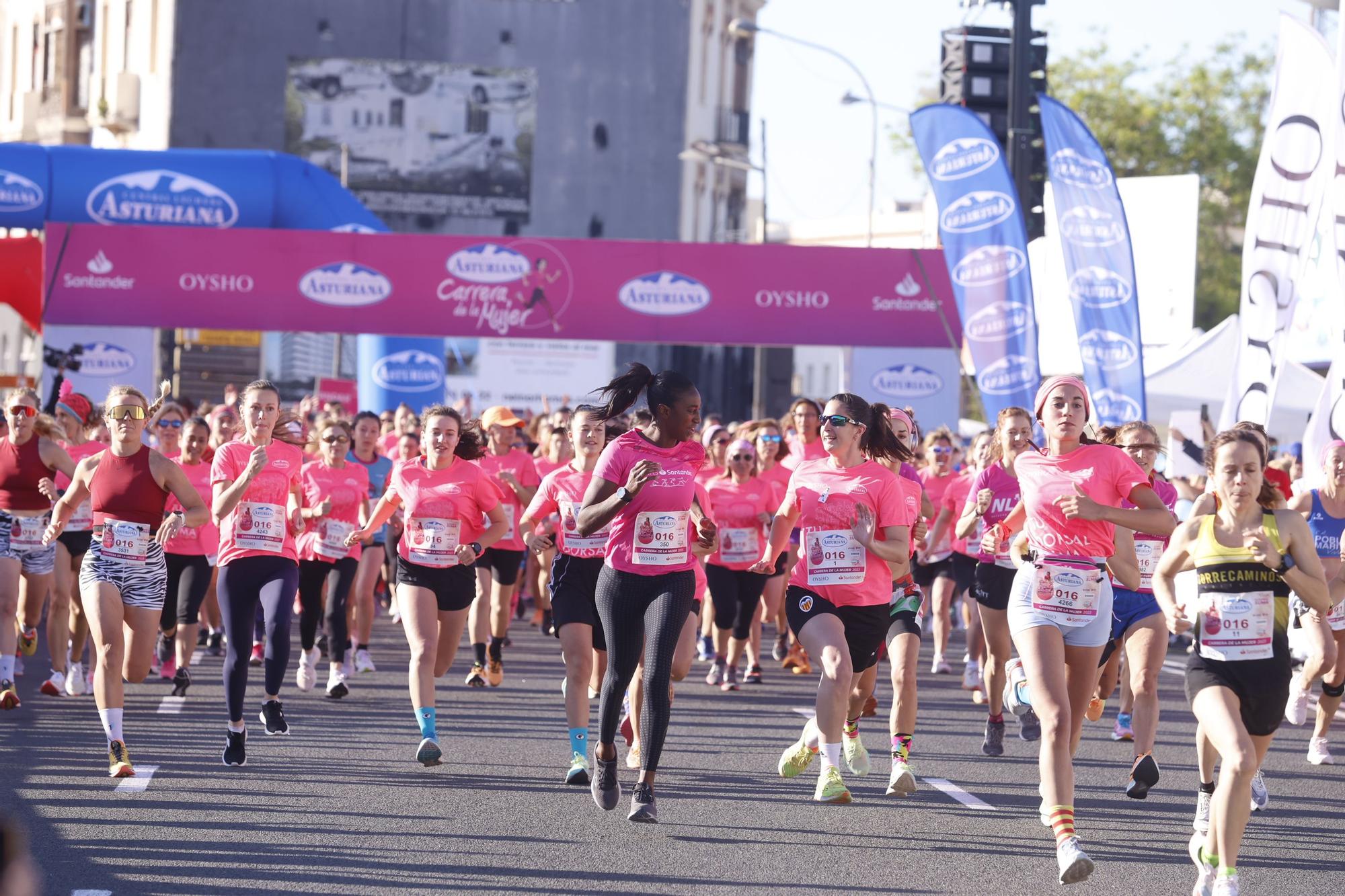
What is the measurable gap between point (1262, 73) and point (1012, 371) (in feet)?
127

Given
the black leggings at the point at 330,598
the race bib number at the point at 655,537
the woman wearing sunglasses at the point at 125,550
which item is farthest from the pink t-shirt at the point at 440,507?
the black leggings at the point at 330,598

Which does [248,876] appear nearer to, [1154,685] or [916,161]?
[1154,685]

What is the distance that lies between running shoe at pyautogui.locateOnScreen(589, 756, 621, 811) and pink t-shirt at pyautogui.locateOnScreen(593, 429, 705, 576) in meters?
0.83

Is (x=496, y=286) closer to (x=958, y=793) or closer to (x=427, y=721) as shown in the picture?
(x=427, y=721)

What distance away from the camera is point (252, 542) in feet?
30.1

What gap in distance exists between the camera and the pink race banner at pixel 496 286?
77.4 feet

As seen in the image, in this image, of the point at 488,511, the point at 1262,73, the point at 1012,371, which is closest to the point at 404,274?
the point at 1012,371

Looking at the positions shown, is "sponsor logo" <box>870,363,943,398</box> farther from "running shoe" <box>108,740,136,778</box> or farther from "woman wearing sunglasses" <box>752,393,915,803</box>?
"running shoe" <box>108,740,136,778</box>

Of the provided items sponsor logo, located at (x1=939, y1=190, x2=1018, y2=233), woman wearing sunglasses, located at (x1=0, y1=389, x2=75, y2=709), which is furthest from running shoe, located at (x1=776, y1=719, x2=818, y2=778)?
sponsor logo, located at (x1=939, y1=190, x2=1018, y2=233)

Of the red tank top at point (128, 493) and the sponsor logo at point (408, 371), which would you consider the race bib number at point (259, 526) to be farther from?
the sponsor logo at point (408, 371)

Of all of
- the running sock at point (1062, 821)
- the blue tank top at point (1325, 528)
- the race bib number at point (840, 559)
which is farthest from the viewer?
the blue tank top at point (1325, 528)

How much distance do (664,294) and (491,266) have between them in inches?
94.4

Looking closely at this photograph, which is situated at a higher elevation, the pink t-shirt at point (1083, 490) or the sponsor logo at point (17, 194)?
the sponsor logo at point (17, 194)

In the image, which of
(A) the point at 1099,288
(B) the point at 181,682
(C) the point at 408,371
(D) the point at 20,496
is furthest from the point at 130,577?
(C) the point at 408,371
